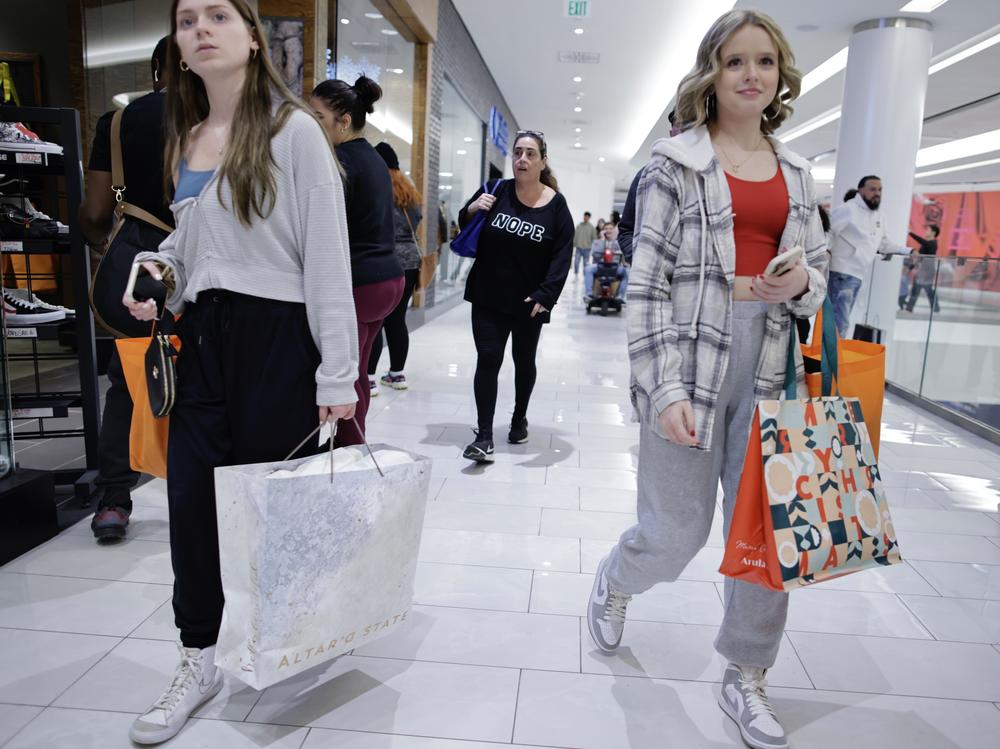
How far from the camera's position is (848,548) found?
1588 millimetres

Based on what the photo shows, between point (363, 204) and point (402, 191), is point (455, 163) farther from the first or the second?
point (363, 204)

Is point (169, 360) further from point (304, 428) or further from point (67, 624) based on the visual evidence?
point (67, 624)

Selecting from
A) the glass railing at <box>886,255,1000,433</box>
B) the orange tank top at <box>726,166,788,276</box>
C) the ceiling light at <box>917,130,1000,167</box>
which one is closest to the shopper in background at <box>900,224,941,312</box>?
the glass railing at <box>886,255,1000,433</box>

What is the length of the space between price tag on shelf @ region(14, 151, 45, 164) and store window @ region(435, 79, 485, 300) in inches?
294

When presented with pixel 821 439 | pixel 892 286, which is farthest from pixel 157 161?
pixel 892 286

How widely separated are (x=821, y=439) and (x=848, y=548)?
0.22 meters

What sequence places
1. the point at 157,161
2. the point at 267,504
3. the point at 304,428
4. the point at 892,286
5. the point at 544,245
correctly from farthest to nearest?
the point at 892,286 → the point at 544,245 → the point at 157,161 → the point at 304,428 → the point at 267,504

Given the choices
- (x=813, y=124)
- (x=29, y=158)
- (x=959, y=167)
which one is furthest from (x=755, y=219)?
(x=959, y=167)

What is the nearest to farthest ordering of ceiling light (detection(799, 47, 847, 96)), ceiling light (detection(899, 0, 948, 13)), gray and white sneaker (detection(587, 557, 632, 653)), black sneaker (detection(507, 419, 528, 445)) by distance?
gray and white sneaker (detection(587, 557, 632, 653))
black sneaker (detection(507, 419, 528, 445))
ceiling light (detection(899, 0, 948, 13))
ceiling light (detection(799, 47, 847, 96))

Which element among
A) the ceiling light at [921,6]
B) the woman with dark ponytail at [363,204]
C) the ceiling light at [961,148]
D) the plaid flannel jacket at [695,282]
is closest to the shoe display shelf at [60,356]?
the woman with dark ponytail at [363,204]

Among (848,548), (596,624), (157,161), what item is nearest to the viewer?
(848,548)

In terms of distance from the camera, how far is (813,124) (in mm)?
16891

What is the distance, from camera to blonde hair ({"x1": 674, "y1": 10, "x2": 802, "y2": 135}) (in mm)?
1643

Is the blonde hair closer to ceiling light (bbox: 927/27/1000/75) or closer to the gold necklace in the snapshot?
the gold necklace
